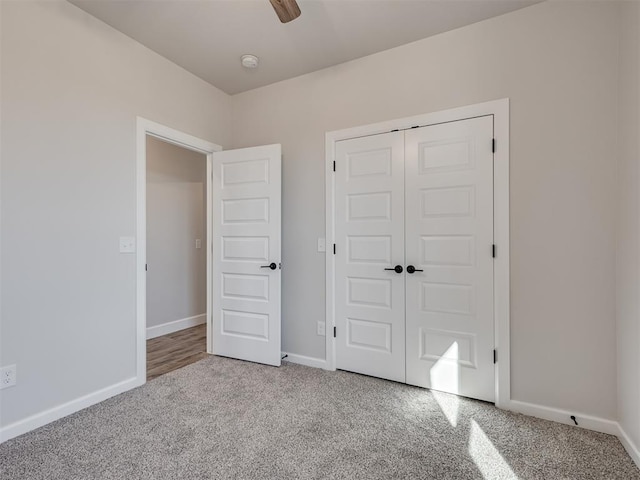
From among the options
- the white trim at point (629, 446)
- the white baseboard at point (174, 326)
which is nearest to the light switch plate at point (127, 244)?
the white baseboard at point (174, 326)

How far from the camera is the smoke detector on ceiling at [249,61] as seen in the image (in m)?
2.67

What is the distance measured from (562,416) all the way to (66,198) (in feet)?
11.6

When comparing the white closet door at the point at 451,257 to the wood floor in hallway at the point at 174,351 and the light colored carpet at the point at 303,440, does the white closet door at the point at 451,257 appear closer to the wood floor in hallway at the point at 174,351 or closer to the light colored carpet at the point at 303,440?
the light colored carpet at the point at 303,440

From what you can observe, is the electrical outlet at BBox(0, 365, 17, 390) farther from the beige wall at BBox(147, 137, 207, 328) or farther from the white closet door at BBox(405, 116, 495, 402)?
the white closet door at BBox(405, 116, 495, 402)

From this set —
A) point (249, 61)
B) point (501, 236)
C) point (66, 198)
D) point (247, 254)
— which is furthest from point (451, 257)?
point (66, 198)

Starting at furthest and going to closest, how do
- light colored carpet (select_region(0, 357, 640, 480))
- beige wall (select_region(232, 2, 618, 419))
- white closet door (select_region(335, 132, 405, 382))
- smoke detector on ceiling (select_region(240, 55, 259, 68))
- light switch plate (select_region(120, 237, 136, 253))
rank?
1. smoke detector on ceiling (select_region(240, 55, 259, 68))
2. white closet door (select_region(335, 132, 405, 382))
3. light switch plate (select_region(120, 237, 136, 253))
4. beige wall (select_region(232, 2, 618, 419))
5. light colored carpet (select_region(0, 357, 640, 480))

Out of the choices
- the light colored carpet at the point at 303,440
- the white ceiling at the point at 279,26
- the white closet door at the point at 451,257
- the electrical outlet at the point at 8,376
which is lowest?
the light colored carpet at the point at 303,440

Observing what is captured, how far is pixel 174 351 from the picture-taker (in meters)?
3.30

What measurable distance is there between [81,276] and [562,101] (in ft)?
11.2

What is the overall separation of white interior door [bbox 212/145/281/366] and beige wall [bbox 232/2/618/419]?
138 centimetres

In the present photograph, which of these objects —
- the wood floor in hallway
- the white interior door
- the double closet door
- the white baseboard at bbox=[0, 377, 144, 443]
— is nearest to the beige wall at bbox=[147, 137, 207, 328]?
the wood floor in hallway

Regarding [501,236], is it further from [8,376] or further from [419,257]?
[8,376]

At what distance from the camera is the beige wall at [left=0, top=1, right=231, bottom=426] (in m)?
1.85

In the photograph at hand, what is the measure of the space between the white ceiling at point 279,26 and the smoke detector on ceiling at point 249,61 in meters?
0.04
